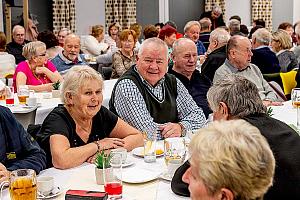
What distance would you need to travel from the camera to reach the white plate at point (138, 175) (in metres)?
2.57

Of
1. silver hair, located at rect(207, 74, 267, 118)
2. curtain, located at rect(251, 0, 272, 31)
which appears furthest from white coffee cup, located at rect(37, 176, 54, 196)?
curtain, located at rect(251, 0, 272, 31)

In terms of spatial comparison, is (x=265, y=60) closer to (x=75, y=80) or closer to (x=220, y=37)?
(x=220, y=37)

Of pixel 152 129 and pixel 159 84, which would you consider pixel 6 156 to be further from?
pixel 159 84

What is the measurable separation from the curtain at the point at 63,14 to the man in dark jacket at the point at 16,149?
8.46 m

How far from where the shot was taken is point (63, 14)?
11.1m

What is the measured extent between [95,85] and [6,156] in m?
0.74

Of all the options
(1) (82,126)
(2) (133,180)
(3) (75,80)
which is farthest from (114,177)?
(3) (75,80)

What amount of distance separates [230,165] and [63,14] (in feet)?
33.0

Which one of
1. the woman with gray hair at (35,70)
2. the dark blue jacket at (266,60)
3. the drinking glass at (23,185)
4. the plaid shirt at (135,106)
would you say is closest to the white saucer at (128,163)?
the drinking glass at (23,185)

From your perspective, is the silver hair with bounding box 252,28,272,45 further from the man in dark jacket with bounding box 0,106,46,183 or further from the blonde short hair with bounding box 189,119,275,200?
the blonde short hair with bounding box 189,119,275,200

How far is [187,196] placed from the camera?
7.73 feet

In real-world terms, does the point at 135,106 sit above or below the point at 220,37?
below

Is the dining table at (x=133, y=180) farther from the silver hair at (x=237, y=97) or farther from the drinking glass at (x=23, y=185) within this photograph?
the silver hair at (x=237, y=97)

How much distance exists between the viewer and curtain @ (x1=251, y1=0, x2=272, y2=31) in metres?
15.3
